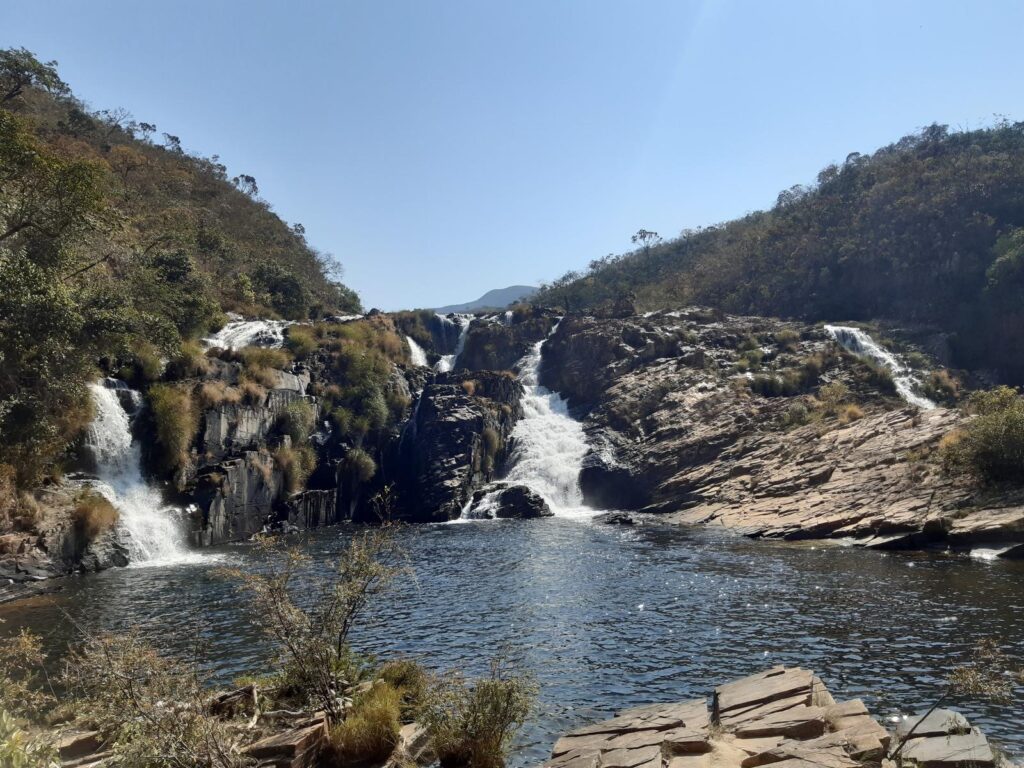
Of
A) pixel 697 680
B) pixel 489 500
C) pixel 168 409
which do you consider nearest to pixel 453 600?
pixel 697 680

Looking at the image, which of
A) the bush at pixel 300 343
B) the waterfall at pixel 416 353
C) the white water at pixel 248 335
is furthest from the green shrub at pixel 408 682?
the waterfall at pixel 416 353

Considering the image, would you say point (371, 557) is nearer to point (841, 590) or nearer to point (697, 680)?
point (697, 680)

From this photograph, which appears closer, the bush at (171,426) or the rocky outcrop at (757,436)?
the rocky outcrop at (757,436)

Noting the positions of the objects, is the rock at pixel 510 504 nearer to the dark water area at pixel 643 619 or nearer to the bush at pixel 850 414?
the dark water area at pixel 643 619

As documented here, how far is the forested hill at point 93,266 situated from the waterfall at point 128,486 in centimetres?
134

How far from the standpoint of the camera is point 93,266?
120ft

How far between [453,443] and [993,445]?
3188 centimetres

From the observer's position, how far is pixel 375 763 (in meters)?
9.49

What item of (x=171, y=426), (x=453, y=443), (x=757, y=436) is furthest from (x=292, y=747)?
(x=757, y=436)

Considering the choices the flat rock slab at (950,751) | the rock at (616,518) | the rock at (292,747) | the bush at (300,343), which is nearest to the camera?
the flat rock slab at (950,751)

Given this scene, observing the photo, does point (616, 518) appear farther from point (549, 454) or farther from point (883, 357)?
point (883, 357)

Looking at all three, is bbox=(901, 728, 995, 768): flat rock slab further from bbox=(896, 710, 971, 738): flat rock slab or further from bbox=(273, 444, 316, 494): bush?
bbox=(273, 444, 316, 494): bush

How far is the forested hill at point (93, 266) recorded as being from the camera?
1026 inches

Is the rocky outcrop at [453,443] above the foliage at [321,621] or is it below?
above
